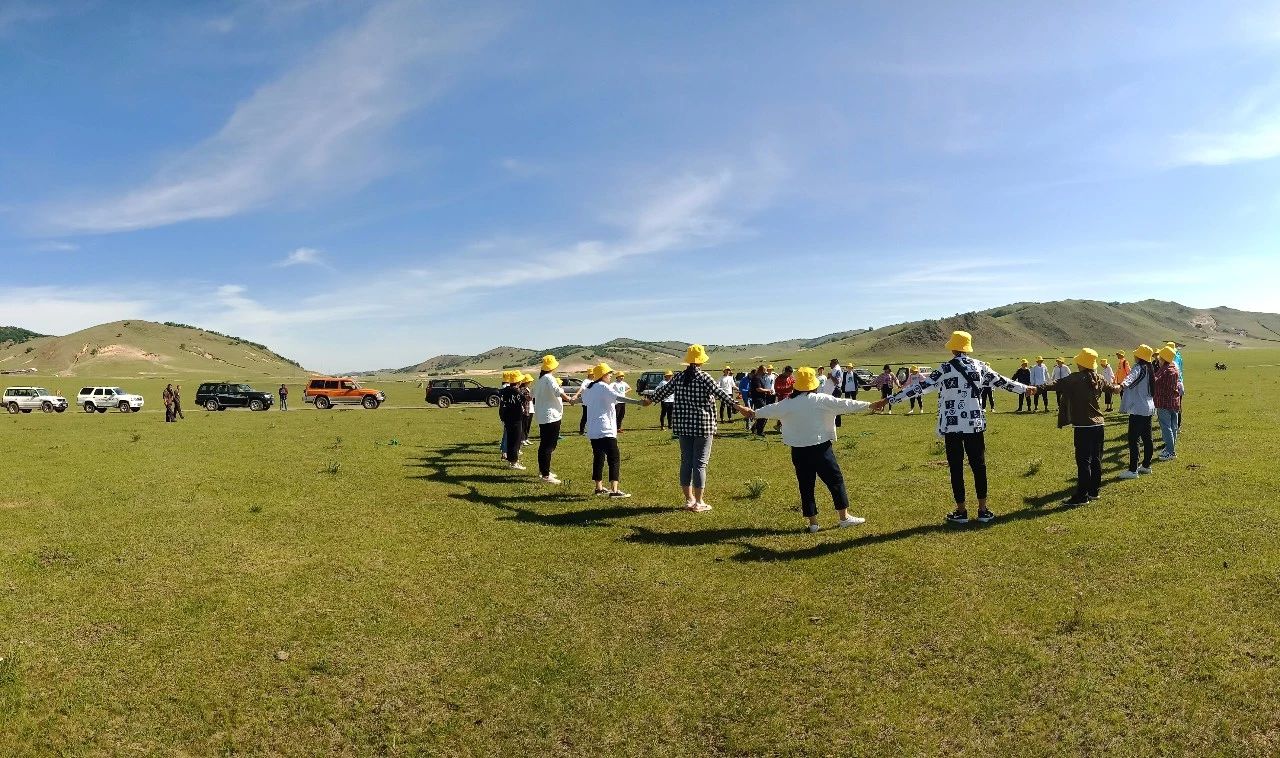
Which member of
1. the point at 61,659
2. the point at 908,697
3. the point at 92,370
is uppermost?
the point at 92,370

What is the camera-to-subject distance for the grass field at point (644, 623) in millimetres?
4336

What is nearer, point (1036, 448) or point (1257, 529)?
point (1257, 529)

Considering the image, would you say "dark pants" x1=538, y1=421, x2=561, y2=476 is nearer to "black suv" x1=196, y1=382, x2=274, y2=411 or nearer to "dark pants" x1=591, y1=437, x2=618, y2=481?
"dark pants" x1=591, y1=437, x2=618, y2=481

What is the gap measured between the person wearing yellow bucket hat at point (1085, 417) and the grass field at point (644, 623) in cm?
48

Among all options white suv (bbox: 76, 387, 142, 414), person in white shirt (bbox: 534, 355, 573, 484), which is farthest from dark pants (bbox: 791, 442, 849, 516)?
white suv (bbox: 76, 387, 142, 414)

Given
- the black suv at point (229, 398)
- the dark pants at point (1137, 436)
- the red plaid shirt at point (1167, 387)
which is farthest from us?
the black suv at point (229, 398)

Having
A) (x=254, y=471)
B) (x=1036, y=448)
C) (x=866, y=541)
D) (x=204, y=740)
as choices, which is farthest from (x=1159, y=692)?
(x=254, y=471)

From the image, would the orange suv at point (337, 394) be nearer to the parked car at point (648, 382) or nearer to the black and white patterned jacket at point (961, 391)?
the parked car at point (648, 382)

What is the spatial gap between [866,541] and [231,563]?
7.25 metres

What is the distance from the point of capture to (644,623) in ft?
19.5

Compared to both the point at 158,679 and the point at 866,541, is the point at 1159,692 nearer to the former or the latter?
the point at 866,541

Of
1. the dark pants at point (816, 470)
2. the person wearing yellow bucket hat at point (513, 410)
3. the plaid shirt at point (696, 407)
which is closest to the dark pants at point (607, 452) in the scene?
the plaid shirt at point (696, 407)

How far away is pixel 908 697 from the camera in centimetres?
455

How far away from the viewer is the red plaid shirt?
11320mm
